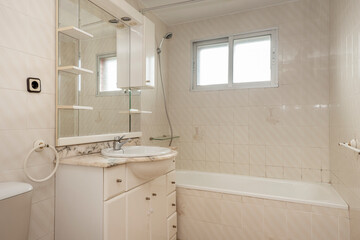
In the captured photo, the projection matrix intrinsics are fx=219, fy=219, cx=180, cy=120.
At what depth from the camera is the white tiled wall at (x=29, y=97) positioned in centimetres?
124

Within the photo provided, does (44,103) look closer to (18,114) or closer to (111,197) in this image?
(18,114)

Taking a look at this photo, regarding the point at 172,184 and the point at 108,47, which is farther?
the point at 172,184

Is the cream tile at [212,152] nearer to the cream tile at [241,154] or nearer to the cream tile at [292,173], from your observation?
the cream tile at [241,154]

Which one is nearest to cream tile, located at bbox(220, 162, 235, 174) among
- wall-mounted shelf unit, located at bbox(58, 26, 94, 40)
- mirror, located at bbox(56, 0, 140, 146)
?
mirror, located at bbox(56, 0, 140, 146)

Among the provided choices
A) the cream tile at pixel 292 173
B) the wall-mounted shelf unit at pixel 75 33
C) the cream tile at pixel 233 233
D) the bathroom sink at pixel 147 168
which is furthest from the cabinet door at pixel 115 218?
the cream tile at pixel 292 173

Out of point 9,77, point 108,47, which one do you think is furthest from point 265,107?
point 9,77

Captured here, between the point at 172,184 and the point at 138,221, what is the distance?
1.95 ft

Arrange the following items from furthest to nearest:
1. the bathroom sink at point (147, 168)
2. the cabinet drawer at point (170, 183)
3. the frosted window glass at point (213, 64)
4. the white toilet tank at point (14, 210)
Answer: the frosted window glass at point (213, 64) < the cabinet drawer at point (170, 183) < the bathroom sink at point (147, 168) < the white toilet tank at point (14, 210)

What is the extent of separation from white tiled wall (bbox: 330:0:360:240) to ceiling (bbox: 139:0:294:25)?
0.85 meters

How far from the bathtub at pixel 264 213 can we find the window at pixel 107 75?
1190mm

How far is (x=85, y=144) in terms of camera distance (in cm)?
172

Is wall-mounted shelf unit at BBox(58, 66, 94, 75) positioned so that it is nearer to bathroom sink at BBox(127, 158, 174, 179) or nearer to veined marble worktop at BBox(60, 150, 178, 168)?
veined marble worktop at BBox(60, 150, 178, 168)

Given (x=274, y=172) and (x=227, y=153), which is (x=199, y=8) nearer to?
(x=227, y=153)

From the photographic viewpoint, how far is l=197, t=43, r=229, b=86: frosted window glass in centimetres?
290
